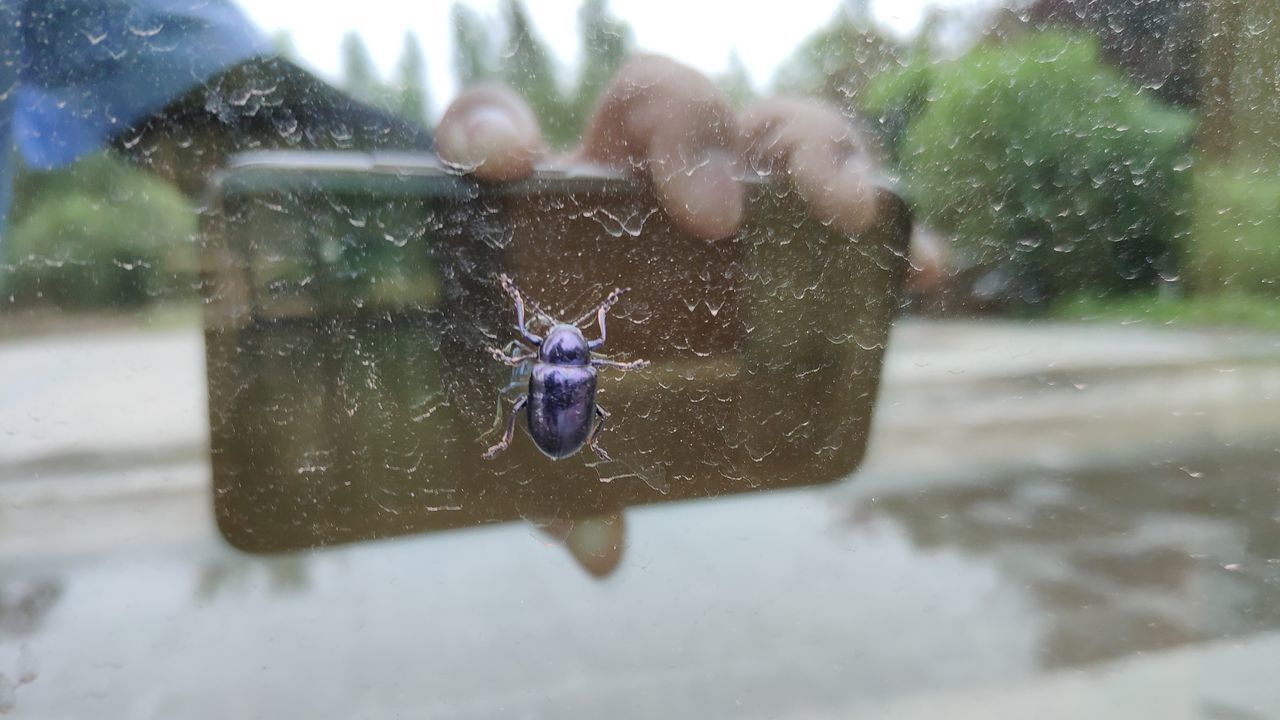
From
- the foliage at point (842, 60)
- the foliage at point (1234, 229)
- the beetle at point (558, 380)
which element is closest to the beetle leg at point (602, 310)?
the beetle at point (558, 380)

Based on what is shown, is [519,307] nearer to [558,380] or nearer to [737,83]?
[558,380]

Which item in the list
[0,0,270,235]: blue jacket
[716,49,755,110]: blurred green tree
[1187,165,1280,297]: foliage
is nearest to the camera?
[0,0,270,235]: blue jacket

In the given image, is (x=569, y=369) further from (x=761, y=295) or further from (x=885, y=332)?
(x=885, y=332)

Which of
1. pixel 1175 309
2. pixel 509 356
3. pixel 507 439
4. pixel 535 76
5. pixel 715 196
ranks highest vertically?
pixel 535 76

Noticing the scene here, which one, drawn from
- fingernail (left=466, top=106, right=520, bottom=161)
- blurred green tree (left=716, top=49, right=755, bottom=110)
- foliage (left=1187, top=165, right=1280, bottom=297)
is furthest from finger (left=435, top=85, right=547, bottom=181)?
foliage (left=1187, top=165, right=1280, bottom=297)

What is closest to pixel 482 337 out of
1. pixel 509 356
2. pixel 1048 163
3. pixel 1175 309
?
pixel 509 356

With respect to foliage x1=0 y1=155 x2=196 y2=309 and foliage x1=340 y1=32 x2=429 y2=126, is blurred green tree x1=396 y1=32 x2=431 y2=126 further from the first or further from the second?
foliage x1=0 y1=155 x2=196 y2=309
